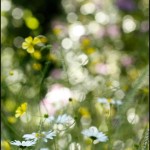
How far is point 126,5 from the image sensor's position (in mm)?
3525

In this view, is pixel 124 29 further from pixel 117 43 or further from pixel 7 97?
pixel 7 97

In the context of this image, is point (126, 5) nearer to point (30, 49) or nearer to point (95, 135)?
point (30, 49)

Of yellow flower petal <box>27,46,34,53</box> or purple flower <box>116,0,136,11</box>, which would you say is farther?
purple flower <box>116,0,136,11</box>

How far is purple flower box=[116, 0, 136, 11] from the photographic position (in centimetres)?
349

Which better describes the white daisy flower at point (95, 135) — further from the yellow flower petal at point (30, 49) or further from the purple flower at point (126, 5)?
the purple flower at point (126, 5)

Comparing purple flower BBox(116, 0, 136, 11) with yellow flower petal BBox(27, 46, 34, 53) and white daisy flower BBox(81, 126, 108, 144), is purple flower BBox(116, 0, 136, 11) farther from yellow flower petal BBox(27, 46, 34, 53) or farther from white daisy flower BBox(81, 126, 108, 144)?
white daisy flower BBox(81, 126, 108, 144)

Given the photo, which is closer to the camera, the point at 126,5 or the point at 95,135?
the point at 95,135

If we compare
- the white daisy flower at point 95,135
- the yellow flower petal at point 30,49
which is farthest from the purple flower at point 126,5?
the white daisy flower at point 95,135

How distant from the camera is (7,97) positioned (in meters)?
2.60

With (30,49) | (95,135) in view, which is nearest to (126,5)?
(30,49)

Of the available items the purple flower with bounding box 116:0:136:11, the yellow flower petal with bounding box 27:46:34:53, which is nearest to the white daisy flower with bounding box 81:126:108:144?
the yellow flower petal with bounding box 27:46:34:53

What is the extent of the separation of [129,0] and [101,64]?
2.12 ft

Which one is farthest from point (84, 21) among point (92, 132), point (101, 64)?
point (92, 132)

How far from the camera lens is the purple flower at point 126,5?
138 inches
